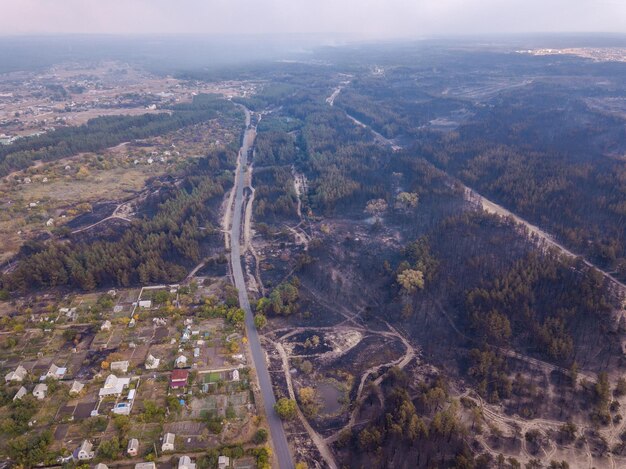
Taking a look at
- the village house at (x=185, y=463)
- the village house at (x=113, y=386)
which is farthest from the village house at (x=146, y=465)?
the village house at (x=113, y=386)

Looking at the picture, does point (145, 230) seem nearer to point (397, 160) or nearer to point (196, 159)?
point (196, 159)

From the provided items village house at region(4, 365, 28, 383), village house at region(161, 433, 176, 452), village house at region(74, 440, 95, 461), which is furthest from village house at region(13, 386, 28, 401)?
village house at region(161, 433, 176, 452)

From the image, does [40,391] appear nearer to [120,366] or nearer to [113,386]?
[113,386]

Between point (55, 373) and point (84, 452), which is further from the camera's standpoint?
point (55, 373)

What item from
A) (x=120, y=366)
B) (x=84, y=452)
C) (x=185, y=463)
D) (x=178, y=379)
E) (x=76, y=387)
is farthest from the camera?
(x=120, y=366)

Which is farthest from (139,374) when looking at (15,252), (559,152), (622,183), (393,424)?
(559,152)

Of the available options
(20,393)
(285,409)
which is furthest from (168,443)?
(20,393)

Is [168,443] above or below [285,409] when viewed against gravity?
below
